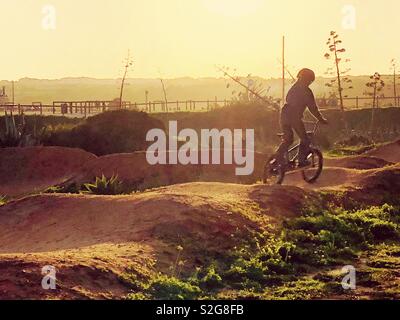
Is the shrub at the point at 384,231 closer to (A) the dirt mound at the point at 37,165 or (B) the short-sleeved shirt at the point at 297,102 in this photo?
(B) the short-sleeved shirt at the point at 297,102

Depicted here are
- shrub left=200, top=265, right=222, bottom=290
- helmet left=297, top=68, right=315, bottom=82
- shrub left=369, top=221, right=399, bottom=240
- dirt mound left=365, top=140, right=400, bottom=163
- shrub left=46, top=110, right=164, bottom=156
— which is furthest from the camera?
shrub left=46, top=110, right=164, bottom=156

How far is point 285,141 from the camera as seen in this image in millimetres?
14508

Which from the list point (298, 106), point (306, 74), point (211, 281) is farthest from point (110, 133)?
point (211, 281)

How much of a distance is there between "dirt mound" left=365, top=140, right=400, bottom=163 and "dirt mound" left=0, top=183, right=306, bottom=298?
12.5 meters

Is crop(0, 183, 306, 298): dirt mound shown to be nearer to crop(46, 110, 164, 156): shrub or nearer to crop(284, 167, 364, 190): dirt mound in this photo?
crop(284, 167, 364, 190): dirt mound

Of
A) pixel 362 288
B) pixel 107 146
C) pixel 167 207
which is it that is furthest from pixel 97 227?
pixel 107 146

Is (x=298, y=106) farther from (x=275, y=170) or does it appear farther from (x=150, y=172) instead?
(x=150, y=172)

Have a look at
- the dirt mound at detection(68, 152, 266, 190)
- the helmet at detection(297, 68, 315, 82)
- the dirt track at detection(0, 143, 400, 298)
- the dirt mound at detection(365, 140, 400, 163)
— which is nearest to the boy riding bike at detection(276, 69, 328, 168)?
the helmet at detection(297, 68, 315, 82)

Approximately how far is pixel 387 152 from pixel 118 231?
1705 centimetres

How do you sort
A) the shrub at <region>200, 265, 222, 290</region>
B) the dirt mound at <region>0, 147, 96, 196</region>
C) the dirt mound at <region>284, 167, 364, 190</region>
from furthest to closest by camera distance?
the dirt mound at <region>0, 147, 96, 196</region>, the dirt mound at <region>284, 167, 364, 190</region>, the shrub at <region>200, 265, 222, 290</region>

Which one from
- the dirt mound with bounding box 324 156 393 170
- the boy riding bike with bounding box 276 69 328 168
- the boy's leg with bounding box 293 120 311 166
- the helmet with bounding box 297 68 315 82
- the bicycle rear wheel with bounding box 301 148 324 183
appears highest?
the helmet with bounding box 297 68 315 82

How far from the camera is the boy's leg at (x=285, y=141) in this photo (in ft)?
47.1

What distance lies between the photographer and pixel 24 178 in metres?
25.0

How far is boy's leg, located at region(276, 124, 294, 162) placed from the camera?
14.4 meters
